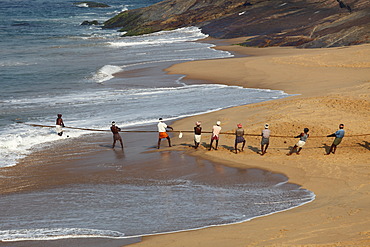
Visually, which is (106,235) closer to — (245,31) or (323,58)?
(323,58)

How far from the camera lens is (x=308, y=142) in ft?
60.1

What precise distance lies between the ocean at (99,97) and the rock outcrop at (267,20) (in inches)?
151

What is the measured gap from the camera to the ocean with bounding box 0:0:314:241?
12476 millimetres

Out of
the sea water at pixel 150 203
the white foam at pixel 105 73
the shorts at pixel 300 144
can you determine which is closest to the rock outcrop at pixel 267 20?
the white foam at pixel 105 73

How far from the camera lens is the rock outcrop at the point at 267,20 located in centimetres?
4231

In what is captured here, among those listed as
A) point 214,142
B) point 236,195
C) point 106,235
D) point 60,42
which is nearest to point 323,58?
point 214,142

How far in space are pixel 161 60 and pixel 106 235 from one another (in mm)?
31845

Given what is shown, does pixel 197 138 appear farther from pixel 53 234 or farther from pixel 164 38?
pixel 164 38

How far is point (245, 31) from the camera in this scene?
5516cm

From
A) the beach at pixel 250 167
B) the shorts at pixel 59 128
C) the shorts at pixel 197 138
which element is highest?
the shorts at pixel 59 128

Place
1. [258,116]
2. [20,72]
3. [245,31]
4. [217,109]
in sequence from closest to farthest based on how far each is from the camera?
[258,116]
[217,109]
[20,72]
[245,31]

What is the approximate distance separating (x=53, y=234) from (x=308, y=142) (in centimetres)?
1019

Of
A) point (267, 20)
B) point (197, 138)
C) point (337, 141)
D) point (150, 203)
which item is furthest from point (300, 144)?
point (267, 20)

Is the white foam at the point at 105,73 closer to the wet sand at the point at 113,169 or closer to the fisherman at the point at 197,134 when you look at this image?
the wet sand at the point at 113,169
